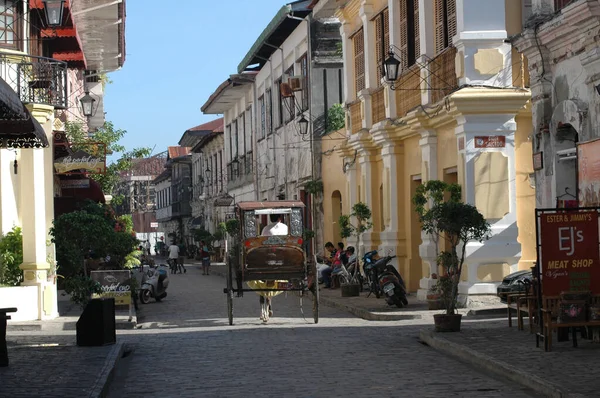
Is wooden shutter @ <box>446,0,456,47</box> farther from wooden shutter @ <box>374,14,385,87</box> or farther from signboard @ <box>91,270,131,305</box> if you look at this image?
signboard @ <box>91,270,131,305</box>

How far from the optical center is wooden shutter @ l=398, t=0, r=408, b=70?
26.3m

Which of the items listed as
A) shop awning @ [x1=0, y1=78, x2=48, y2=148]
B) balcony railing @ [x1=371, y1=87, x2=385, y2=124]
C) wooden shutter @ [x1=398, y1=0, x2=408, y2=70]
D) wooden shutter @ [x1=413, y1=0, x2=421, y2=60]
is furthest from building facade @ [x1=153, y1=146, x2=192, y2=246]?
shop awning @ [x1=0, y1=78, x2=48, y2=148]

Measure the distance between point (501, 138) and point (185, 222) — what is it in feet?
235

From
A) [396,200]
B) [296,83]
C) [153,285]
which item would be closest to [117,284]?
[153,285]

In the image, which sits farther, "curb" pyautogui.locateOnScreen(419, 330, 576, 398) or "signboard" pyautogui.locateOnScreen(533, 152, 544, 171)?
"signboard" pyautogui.locateOnScreen(533, 152, 544, 171)

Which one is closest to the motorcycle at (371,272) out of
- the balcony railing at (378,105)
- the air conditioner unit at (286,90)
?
the balcony railing at (378,105)

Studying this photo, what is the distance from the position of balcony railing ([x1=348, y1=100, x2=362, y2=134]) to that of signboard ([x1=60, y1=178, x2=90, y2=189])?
7.57 meters

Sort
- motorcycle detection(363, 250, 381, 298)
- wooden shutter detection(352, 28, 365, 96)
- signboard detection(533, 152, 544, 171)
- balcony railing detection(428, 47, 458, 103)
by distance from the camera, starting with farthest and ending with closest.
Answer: wooden shutter detection(352, 28, 365, 96)
motorcycle detection(363, 250, 381, 298)
balcony railing detection(428, 47, 458, 103)
signboard detection(533, 152, 544, 171)

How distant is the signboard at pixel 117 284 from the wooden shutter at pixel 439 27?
25.5 feet

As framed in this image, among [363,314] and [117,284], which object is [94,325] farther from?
[363,314]

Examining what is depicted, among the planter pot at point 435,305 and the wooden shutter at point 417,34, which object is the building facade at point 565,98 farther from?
the wooden shutter at point 417,34

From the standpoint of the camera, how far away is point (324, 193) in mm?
37875

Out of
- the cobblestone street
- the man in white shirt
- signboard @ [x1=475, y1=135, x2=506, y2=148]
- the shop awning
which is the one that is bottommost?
the cobblestone street

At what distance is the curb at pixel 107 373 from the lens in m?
11.3
